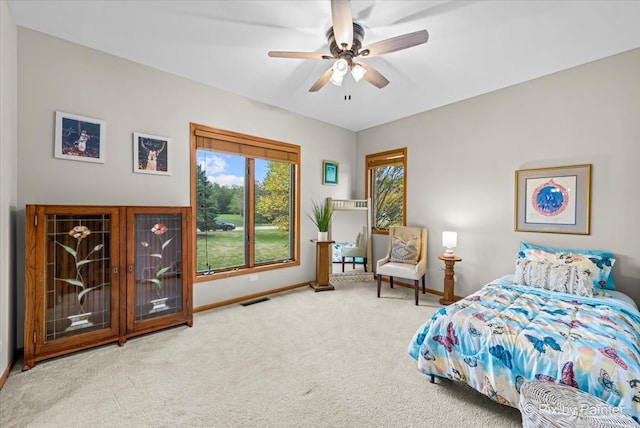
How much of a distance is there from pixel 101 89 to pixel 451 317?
3.89 meters

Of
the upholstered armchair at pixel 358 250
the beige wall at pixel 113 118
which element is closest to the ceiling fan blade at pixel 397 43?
the beige wall at pixel 113 118

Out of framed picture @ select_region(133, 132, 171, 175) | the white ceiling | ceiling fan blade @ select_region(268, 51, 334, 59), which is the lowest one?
framed picture @ select_region(133, 132, 171, 175)

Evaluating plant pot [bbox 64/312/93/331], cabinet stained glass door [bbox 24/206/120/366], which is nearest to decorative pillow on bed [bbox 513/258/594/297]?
cabinet stained glass door [bbox 24/206/120/366]

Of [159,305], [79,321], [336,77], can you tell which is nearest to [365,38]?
[336,77]

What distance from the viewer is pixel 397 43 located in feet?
6.75

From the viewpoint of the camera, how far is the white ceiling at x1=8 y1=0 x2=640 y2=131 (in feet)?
6.91

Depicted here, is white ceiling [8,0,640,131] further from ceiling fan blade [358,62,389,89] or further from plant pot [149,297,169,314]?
plant pot [149,297,169,314]

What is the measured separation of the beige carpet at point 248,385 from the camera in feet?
5.57

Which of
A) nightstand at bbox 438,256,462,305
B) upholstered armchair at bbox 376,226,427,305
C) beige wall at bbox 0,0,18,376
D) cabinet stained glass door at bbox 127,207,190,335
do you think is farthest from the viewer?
upholstered armchair at bbox 376,226,427,305

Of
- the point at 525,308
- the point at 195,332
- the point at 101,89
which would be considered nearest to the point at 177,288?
the point at 195,332

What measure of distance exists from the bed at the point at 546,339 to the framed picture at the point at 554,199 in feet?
1.68

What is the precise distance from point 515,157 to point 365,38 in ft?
8.08

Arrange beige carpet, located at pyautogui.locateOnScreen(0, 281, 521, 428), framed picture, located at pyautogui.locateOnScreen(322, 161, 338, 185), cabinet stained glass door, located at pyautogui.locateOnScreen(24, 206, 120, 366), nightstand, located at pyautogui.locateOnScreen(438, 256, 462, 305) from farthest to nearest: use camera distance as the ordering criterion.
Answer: framed picture, located at pyautogui.locateOnScreen(322, 161, 338, 185) < nightstand, located at pyautogui.locateOnScreen(438, 256, 462, 305) < cabinet stained glass door, located at pyautogui.locateOnScreen(24, 206, 120, 366) < beige carpet, located at pyautogui.locateOnScreen(0, 281, 521, 428)

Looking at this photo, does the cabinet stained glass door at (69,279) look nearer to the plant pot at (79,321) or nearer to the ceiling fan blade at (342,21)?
the plant pot at (79,321)
